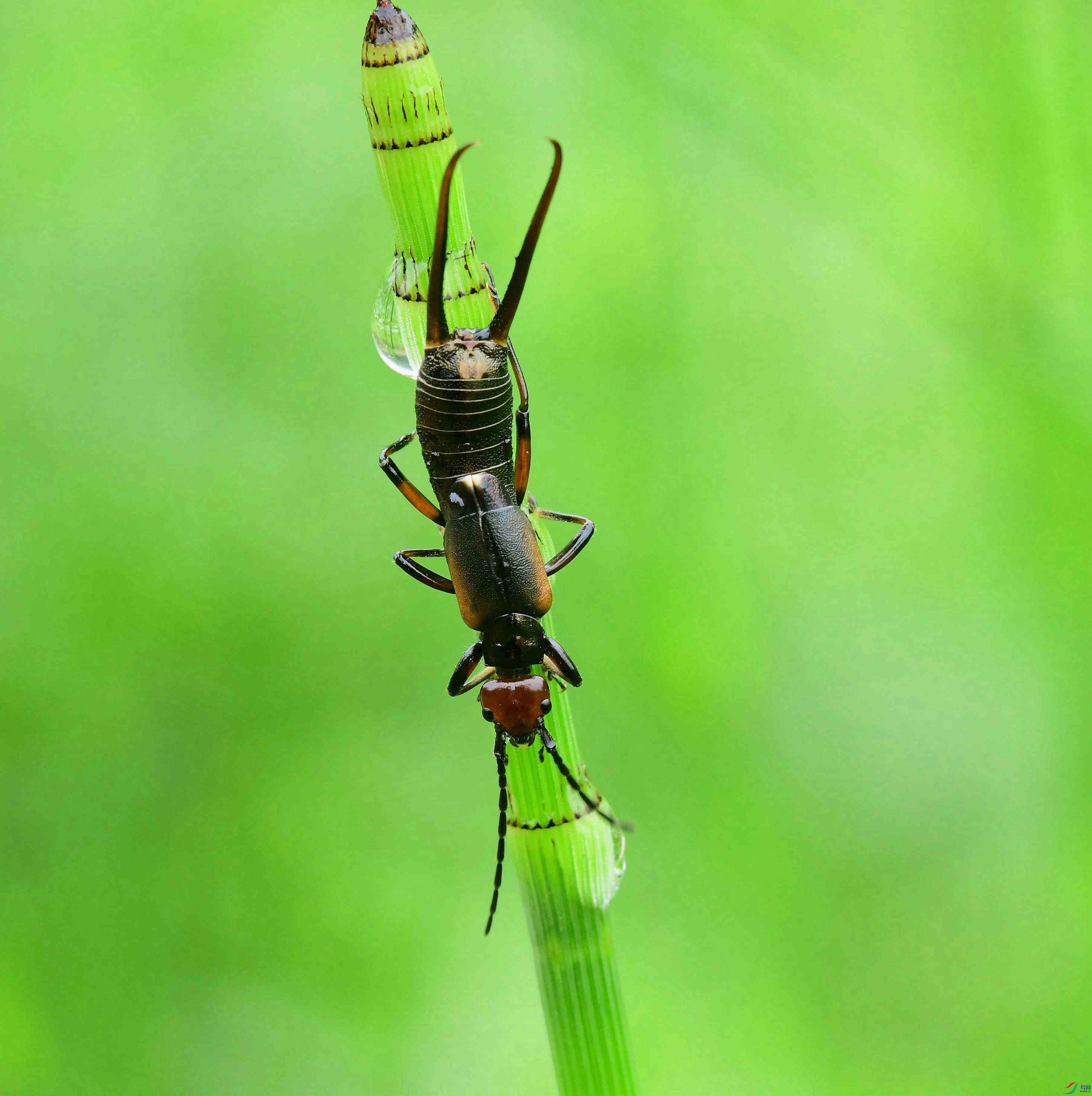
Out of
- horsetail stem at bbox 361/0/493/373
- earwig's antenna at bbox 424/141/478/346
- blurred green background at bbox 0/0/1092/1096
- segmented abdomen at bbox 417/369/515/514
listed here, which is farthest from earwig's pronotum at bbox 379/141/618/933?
blurred green background at bbox 0/0/1092/1096

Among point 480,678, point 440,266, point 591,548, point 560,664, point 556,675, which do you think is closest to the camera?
point 440,266

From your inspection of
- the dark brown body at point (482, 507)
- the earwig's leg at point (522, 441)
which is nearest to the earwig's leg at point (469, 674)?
the dark brown body at point (482, 507)

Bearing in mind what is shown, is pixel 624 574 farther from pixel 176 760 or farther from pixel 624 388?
pixel 176 760

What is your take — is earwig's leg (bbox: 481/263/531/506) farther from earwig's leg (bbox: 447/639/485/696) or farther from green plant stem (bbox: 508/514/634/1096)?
green plant stem (bbox: 508/514/634/1096)

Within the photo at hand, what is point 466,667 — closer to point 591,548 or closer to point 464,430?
point 464,430

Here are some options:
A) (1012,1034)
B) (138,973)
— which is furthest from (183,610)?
(1012,1034)

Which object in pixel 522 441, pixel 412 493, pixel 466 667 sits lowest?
pixel 466 667

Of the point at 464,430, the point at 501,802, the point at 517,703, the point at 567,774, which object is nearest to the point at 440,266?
the point at 567,774
